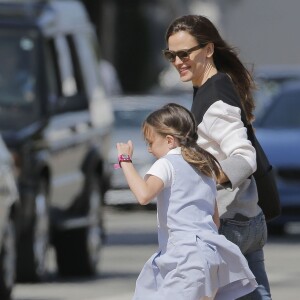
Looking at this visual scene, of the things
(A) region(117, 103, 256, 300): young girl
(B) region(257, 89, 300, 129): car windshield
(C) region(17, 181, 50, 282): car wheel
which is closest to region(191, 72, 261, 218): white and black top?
(A) region(117, 103, 256, 300): young girl

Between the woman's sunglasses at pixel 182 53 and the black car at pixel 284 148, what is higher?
the woman's sunglasses at pixel 182 53

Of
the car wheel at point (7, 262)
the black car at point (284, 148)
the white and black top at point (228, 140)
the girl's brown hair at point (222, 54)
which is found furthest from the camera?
the black car at point (284, 148)

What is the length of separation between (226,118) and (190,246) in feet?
1.71

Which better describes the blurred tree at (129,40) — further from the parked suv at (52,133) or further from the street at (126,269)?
the parked suv at (52,133)

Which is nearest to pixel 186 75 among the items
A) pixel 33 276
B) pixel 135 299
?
pixel 135 299

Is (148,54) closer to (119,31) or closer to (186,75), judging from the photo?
(119,31)

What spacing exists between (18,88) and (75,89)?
1005mm

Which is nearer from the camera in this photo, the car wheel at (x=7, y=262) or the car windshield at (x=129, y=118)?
the car wheel at (x=7, y=262)

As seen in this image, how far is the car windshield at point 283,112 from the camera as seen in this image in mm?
19125

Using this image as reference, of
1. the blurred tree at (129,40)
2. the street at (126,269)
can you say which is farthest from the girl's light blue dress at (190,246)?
the blurred tree at (129,40)

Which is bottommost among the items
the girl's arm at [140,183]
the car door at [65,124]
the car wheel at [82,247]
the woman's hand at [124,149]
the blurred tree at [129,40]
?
the blurred tree at [129,40]

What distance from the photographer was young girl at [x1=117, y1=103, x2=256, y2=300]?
6379 millimetres

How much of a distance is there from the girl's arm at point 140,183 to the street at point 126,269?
564 centimetres

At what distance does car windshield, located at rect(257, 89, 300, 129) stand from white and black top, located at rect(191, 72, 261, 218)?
12.4 meters
